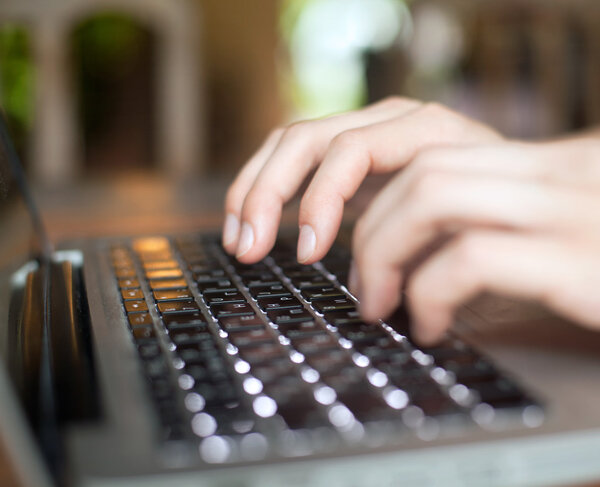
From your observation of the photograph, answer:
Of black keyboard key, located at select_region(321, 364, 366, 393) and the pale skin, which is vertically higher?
the pale skin

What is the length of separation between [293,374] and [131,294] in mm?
197

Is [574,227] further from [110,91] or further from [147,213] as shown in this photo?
[110,91]

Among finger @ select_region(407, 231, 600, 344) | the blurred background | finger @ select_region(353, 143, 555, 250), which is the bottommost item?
the blurred background

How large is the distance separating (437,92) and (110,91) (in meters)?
2.41

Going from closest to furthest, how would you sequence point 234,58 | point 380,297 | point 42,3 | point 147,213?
point 380,297
point 147,213
point 42,3
point 234,58

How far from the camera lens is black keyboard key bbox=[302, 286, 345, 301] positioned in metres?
0.43

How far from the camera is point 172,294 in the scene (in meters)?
0.44

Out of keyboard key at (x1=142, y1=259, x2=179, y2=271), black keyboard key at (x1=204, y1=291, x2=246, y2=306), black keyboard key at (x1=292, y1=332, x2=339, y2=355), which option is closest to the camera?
black keyboard key at (x1=292, y1=332, x2=339, y2=355)

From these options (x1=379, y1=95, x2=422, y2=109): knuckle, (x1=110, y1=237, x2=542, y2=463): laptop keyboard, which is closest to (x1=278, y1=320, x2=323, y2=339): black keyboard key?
(x1=110, y1=237, x2=542, y2=463): laptop keyboard

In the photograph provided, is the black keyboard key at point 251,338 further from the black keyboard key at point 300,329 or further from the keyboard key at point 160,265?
the keyboard key at point 160,265

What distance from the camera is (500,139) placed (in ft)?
1.80

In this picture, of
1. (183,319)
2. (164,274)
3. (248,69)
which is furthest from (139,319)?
(248,69)

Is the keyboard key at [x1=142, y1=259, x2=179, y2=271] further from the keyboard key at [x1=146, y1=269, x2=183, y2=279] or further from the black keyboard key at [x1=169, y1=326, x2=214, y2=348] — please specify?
the black keyboard key at [x1=169, y1=326, x2=214, y2=348]

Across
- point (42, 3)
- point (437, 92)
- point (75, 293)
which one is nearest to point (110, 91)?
point (42, 3)
